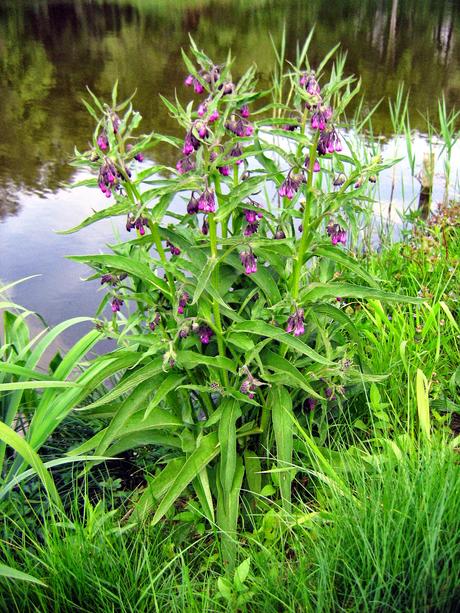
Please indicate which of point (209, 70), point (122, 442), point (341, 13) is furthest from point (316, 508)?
point (341, 13)

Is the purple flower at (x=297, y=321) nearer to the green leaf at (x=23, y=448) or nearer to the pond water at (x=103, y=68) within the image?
the green leaf at (x=23, y=448)

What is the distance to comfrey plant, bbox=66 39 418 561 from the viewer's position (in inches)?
70.1

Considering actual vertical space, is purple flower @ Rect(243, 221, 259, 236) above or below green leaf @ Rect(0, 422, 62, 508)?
above

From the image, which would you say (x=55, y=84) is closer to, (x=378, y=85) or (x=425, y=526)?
(x=378, y=85)

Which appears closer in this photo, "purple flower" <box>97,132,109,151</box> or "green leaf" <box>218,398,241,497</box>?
"purple flower" <box>97,132,109,151</box>

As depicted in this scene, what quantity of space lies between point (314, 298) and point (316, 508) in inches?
29.1

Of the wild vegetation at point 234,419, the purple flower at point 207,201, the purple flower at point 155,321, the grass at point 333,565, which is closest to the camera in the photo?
the grass at point 333,565

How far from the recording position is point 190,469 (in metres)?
1.97

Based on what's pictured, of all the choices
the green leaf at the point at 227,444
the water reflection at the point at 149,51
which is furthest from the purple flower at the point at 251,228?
the water reflection at the point at 149,51

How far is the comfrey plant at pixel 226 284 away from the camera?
1779 mm

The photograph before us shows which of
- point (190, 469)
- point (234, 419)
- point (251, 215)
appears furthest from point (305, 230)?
point (190, 469)

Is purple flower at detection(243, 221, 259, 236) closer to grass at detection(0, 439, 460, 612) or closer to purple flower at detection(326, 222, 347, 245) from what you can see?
purple flower at detection(326, 222, 347, 245)

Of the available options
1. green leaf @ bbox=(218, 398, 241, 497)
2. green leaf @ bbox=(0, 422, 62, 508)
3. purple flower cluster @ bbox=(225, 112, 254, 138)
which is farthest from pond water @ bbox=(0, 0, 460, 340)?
green leaf @ bbox=(0, 422, 62, 508)

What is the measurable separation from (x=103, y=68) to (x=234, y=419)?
12404 mm
